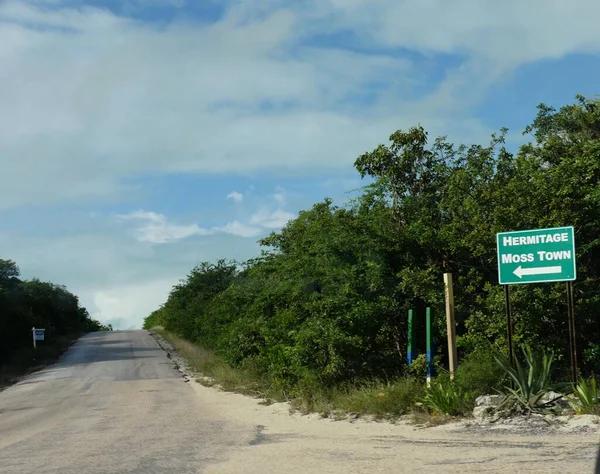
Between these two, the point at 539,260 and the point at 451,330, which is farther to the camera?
the point at 451,330

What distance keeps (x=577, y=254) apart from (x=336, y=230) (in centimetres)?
549

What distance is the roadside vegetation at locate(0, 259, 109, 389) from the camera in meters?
40.6

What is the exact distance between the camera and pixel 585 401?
11078mm

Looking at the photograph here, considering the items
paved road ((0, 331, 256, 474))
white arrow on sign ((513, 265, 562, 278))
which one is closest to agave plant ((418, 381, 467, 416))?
white arrow on sign ((513, 265, 562, 278))

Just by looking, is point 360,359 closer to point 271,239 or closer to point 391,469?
point 391,469

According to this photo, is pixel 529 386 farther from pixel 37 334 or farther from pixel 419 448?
pixel 37 334

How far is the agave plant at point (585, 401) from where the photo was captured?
36.2ft

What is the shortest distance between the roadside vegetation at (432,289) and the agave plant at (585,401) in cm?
3

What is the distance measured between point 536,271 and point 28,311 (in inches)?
1974

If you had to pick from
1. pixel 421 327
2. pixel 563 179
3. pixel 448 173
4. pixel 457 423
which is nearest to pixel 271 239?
pixel 448 173

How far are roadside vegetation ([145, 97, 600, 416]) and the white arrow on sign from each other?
1.26 m

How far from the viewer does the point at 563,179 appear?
1448cm

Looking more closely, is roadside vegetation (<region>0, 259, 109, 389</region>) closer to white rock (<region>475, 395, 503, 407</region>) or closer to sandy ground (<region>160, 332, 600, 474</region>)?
sandy ground (<region>160, 332, 600, 474</region>)

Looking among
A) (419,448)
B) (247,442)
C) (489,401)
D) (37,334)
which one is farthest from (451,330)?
(37,334)
